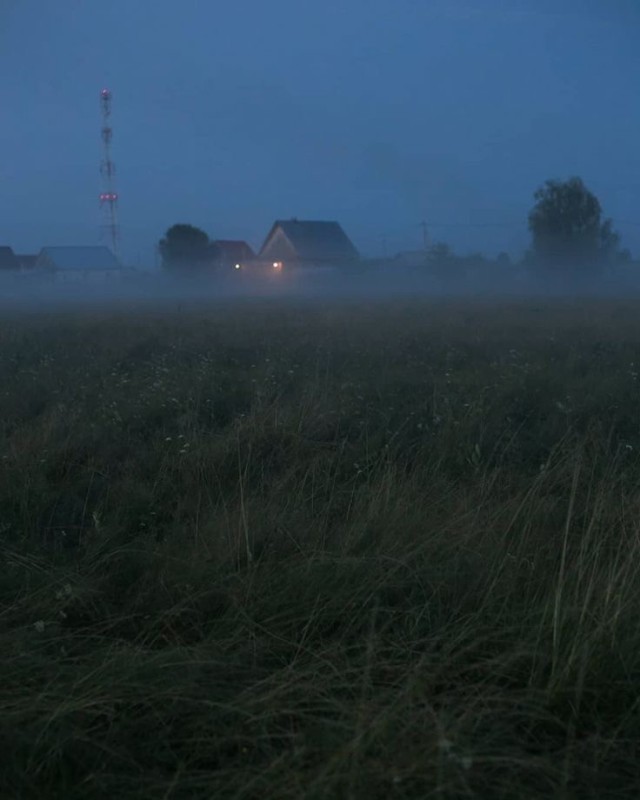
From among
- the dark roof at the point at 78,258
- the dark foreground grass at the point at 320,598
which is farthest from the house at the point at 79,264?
the dark foreground grass at the point at 320,598

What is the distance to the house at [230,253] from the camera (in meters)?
75.9

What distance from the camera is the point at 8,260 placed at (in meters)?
82.8

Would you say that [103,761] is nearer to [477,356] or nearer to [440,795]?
[440,795]

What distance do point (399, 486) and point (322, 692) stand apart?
2.28 m

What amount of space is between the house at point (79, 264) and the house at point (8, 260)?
195 inches

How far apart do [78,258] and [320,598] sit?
74.4 m

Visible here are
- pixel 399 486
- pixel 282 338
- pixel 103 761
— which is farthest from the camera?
pixel 282 338

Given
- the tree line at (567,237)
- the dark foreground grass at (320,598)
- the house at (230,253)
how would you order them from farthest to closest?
1. the house at (230,253)
2. the tree line at (567,237)
3. the dark foreground grass at (320,598)

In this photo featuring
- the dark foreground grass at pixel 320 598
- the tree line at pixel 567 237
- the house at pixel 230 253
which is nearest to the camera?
the dark foreground grass at pixel 320 598

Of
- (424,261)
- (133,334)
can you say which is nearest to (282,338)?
(133,334)

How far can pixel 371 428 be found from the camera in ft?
25.0

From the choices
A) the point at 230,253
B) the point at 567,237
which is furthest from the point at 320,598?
the point at 230,253

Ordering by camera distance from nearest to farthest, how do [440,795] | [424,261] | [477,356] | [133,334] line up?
[440,795] < [477,356] < [133,334] < [424,261]

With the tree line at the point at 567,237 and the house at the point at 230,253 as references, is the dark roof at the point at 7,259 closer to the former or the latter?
the house at the point at 230,253
